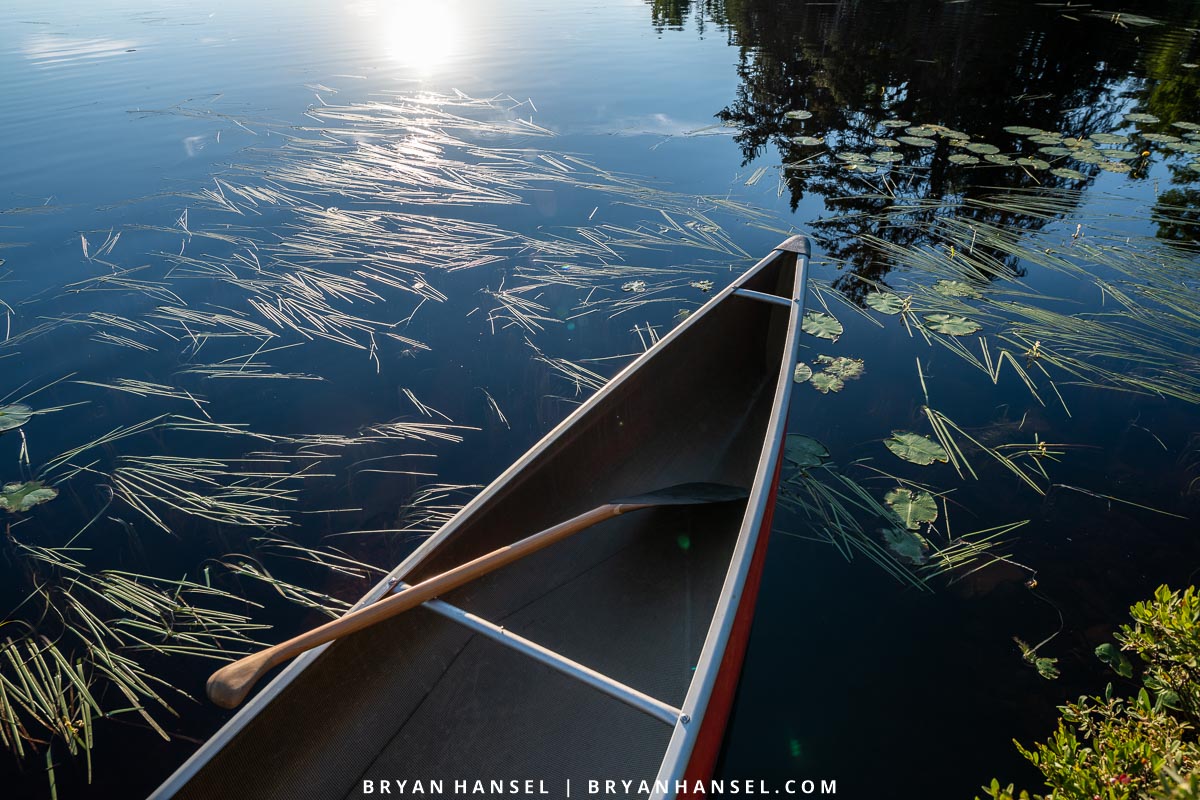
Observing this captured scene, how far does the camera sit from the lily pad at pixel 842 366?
4.45 m

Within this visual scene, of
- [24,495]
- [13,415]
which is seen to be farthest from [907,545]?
[13,415]

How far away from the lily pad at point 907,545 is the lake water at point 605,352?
1 cm

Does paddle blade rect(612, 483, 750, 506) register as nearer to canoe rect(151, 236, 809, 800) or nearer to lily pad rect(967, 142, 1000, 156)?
canoe rect(151, 236, 809, 800)

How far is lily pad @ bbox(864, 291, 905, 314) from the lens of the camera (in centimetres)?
511

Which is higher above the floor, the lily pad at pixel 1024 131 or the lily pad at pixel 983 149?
the lily pad at pixel 1024 131

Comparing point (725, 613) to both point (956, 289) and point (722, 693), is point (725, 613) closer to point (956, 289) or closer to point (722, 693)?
point (722, 693)

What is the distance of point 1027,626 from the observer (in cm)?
284

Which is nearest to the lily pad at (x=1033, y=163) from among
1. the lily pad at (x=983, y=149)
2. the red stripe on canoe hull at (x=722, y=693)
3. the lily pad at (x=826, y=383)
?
the lily pad at (x=983, y=149)

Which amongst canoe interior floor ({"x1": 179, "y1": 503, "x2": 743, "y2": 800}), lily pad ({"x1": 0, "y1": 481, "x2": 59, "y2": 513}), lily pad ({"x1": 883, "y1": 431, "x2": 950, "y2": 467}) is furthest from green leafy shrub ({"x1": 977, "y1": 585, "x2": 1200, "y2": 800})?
lily pad ({"x1": 0, "y1": 481, "x2": 59, "y2": 513})

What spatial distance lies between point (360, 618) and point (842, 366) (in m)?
3.69

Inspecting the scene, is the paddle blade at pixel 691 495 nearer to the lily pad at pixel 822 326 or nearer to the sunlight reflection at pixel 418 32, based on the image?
the lily pad at pixel 822 326

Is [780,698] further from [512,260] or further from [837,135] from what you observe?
[837,135]

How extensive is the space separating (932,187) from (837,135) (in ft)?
6.84

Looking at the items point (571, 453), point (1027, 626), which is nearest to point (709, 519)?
point (571, 453)
